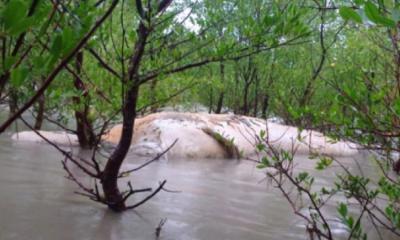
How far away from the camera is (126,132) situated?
3.53m

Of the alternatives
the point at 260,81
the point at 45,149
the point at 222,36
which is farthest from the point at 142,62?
the point at 260,81

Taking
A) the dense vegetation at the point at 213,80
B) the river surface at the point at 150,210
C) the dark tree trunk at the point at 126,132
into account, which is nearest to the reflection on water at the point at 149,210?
the river surface at the point at 150,210

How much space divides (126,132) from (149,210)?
764 mm

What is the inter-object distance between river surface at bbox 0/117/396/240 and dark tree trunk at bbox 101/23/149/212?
4.8 inches

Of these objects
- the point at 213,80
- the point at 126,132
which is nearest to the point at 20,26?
the point at 126,132

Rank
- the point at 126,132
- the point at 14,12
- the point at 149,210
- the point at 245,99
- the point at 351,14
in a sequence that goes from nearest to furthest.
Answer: the point at 14,12
the point at 351,14
the point at 126,132
the point at 149,210
the point at 245,99

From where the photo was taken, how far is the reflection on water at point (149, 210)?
10.9 feet

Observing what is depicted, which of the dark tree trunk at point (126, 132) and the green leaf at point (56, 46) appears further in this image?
the dark tree trunk at point (126, 132)

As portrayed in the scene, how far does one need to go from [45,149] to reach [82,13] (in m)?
6.31

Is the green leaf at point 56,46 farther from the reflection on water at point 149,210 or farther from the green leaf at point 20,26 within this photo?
the reflection on water at point 149,210

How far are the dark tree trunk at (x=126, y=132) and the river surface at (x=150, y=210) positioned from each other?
122 millimetres

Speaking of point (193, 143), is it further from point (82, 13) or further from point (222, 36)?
point (82, 13)

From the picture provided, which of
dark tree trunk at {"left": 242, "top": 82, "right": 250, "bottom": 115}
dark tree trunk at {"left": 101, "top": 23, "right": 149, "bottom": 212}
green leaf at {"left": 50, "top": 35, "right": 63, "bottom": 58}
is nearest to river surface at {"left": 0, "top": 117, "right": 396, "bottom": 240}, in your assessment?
dark tree trunk at {"left": 101, "top": 23, "right": 149, "bottom": 212}

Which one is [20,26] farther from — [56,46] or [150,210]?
[150,210]
